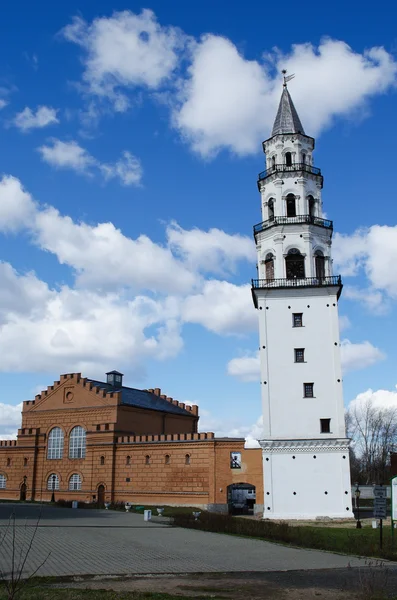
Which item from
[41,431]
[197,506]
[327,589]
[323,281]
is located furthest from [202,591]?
[41,431]

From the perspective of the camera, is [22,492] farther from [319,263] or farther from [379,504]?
[379,504]

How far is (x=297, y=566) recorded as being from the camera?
633 inches

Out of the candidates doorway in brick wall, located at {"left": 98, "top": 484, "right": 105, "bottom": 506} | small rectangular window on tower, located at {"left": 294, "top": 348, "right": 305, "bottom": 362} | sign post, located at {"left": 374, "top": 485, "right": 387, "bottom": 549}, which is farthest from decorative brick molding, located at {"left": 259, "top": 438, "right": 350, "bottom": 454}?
doorway in brick wall, located at {"left": 98, "top": 484, "right": 105, "bottom": 506}

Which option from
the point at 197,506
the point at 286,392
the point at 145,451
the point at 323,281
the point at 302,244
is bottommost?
the point at 197,506

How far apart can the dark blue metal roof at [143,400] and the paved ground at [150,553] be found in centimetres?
2657

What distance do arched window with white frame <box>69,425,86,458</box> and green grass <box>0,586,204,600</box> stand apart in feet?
132

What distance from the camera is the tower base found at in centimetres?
3431

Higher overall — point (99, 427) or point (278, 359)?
point (278, 359)

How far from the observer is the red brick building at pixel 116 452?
42375mm

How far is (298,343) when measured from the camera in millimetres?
37406

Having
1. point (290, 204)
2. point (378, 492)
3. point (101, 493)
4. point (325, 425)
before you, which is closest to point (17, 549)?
point (378, 492)

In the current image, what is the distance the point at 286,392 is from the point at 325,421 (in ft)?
9.70

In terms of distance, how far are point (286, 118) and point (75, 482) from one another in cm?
3481

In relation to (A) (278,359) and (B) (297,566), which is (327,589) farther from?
(A) (278,359)
